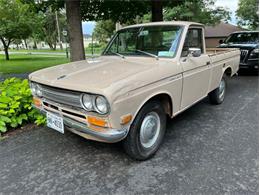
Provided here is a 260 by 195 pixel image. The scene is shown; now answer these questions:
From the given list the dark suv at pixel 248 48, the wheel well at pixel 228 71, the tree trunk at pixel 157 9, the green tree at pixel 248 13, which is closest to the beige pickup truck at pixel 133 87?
the wheel well at pixel 228 71

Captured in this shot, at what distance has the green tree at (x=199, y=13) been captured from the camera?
19.1 meters

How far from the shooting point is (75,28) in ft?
20.9

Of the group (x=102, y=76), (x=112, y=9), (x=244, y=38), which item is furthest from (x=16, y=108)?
(x=244, y=38)

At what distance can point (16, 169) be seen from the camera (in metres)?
3.00

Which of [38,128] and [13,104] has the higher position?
[13,104]

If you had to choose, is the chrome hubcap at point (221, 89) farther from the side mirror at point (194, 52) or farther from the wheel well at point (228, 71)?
the side mirror at point (194, 52)

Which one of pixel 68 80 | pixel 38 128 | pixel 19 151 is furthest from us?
pixel 38 128

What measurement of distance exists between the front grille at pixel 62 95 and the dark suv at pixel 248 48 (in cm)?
751

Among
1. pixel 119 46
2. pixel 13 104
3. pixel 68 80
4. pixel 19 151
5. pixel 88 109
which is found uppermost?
pixel 119 46

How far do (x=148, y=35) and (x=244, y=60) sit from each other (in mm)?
5872

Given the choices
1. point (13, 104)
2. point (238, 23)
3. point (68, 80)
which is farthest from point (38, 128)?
point (238, 23)

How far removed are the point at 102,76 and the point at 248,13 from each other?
3037 centimetres

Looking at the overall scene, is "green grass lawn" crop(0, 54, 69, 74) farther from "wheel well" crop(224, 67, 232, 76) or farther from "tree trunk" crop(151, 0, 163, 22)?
"wheel well" crop(224, 67, 232, 76)

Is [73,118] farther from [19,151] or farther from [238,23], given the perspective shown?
[238,23]
